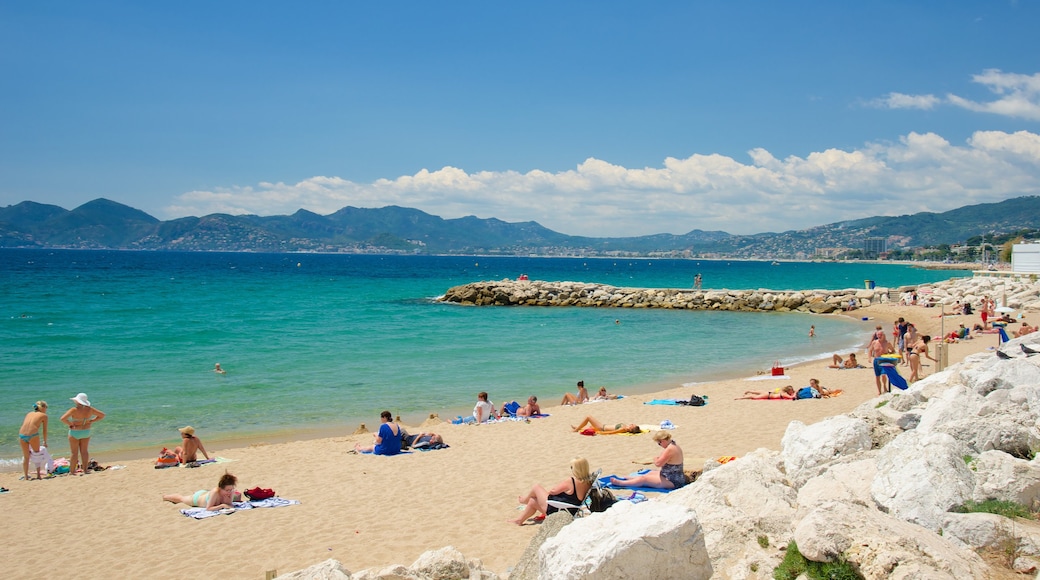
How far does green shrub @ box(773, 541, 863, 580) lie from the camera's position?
166 inches

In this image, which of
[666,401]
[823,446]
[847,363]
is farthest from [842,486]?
[847,363]

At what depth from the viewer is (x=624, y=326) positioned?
38.2 metres

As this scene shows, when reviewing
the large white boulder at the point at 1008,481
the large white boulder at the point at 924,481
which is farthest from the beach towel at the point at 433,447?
the large white boulder at the point at 1008,481

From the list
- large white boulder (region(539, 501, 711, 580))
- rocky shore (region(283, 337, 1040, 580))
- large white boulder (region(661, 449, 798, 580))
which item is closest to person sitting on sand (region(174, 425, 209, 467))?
rocky shore (region(283, 337, 1040, 580))

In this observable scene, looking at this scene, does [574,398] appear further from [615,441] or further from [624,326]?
[624,326]

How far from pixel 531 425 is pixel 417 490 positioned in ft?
16.9

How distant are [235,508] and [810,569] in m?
8.01

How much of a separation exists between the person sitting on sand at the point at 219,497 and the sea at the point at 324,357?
5.11 m

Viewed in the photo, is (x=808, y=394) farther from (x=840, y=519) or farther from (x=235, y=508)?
(x=840, y=519)

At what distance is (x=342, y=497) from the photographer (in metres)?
10.3

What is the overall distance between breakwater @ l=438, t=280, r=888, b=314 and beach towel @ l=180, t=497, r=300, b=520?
141ft

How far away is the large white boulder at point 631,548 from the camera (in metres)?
4.35

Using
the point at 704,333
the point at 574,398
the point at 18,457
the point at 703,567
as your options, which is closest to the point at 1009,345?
the point at 574,398

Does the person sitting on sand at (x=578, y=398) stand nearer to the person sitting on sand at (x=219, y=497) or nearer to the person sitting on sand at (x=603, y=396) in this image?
the person sitting on sand at (x=603, y=396)
